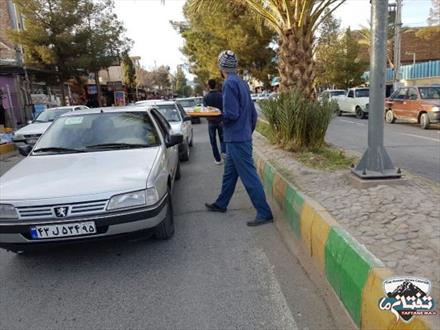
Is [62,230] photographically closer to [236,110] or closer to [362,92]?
[236,110]

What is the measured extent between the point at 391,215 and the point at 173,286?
2183 mm

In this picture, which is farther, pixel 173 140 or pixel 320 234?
pixel 173 140

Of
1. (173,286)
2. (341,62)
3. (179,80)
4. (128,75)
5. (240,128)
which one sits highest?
(179,80)

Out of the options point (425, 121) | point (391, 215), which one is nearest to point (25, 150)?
point (391, 215)

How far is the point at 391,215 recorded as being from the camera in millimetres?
3582

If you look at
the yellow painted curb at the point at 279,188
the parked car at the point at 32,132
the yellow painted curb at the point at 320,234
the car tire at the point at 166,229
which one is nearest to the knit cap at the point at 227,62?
the yellow painted curb at the point at 279,188

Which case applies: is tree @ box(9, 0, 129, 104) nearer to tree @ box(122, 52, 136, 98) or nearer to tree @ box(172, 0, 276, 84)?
tree @ box(172, 0, 276, 84)

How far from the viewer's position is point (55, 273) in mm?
3619

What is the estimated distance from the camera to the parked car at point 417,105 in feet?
45.7

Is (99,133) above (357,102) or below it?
above

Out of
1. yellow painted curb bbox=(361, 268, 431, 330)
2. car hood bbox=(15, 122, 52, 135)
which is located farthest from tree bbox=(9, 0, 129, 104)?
yellow painted curb bbox=(361, 268, 431, 330)

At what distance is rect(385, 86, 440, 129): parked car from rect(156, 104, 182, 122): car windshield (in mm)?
9849

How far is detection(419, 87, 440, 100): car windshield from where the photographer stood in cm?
1479

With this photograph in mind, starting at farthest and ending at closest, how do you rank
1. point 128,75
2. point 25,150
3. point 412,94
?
1. point 128,75
2. point 412,94
3. point 25,150
